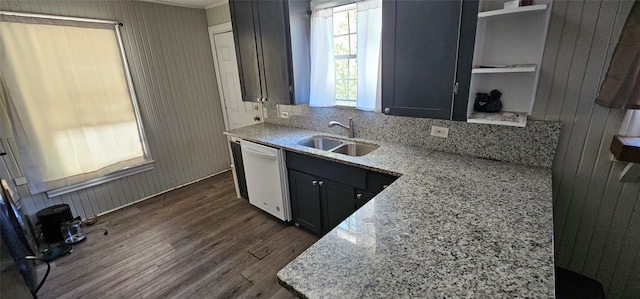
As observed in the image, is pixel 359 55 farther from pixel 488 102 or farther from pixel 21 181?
pixel 21 181

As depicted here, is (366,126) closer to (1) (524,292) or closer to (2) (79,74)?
(1) (524,292)

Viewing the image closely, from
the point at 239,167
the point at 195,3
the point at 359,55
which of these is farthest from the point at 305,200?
the point at 195,3

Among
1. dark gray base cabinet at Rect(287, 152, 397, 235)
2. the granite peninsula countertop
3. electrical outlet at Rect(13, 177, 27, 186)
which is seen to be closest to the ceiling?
electrical outlet at Rect(13, 177, 27, 186)

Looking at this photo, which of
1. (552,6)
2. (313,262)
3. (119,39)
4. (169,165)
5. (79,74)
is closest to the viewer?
(313,262)

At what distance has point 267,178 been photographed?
8.35 ft

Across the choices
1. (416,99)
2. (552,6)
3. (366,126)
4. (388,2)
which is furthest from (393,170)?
(552,6)

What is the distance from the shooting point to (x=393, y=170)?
1624mm

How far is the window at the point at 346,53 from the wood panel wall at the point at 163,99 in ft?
7.34

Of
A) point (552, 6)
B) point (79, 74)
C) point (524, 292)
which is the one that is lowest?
point (524, 292)

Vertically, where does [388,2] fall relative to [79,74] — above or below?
above

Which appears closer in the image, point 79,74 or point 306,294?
point 306,294

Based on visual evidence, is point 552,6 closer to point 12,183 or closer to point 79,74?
point 79,74

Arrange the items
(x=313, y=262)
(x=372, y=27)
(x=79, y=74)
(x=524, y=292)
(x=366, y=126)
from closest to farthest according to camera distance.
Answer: (x=524, y=292) < (x=313, y=262) < (x=372, y=27) < (x=366, y=126) < (x=79, y=74)

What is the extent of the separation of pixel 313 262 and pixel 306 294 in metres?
0.13
